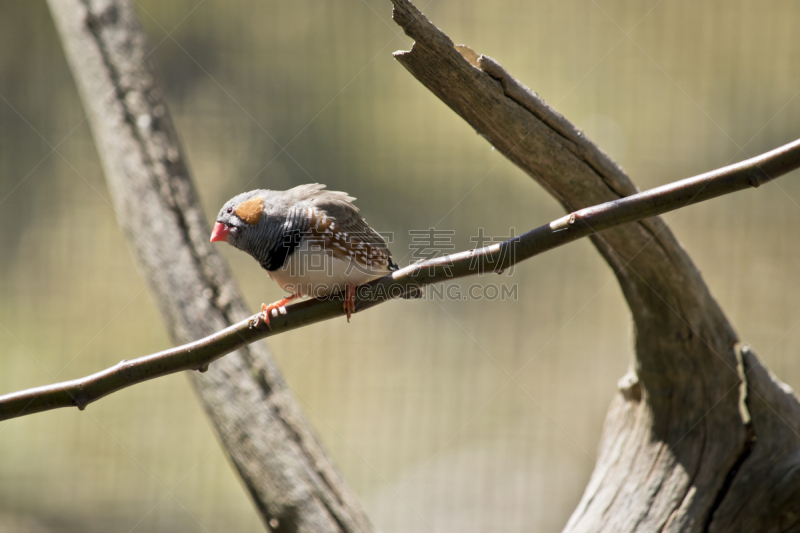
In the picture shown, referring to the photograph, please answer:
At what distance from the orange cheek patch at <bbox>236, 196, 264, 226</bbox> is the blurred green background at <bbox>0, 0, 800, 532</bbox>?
79.1 inches

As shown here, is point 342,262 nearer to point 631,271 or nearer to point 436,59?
point 436,59

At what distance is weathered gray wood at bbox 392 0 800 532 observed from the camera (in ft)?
5.57

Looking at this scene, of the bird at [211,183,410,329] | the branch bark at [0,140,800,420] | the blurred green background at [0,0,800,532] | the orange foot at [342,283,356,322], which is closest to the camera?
the branch bark at [0,140,800,420]

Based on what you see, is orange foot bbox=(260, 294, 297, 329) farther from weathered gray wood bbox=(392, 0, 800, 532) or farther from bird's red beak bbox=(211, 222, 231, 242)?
weathered gray wood bbox=(392, 0, 800, 532)

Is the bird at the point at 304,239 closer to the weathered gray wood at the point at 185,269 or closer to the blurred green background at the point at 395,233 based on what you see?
the weathered gray wood at the point at 185,269

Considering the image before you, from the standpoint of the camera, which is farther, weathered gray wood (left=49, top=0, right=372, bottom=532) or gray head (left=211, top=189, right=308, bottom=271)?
weathered gray wood (left=49, top=0, right=372, bottom=532)

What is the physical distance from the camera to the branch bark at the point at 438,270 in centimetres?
122

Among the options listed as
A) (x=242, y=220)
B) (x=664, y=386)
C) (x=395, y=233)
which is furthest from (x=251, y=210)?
(x=395, y=233)

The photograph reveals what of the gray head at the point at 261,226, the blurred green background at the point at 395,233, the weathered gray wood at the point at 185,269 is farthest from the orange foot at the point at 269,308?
the blurred green background at the point at 395,233

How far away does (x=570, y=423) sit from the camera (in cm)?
396

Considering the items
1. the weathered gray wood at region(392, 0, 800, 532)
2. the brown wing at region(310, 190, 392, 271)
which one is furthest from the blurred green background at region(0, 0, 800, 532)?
the weathered gray wood at region(392, 0, 800, 532)

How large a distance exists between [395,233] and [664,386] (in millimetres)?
2361

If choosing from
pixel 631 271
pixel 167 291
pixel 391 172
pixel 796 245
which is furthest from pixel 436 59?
pixel 796 245

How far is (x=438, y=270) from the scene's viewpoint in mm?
1405
